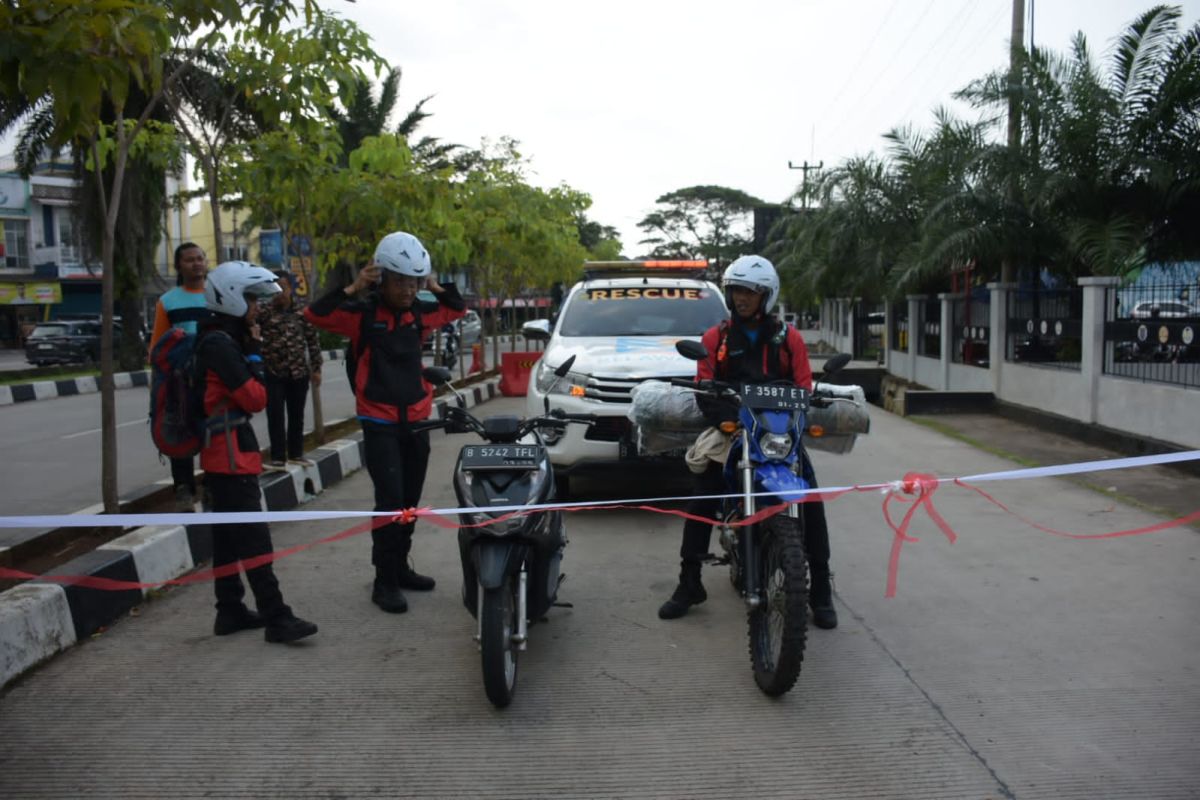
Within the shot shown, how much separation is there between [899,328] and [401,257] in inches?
641

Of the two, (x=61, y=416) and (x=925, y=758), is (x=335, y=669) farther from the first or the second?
(x=61, y=416)

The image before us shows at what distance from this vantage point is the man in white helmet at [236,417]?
4.25m

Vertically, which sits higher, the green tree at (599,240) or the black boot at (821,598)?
the green tree at (599,240)

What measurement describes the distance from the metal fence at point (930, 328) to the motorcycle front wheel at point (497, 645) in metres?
13.6

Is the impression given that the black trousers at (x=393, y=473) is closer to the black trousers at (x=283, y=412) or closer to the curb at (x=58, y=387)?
the black trousers at (x=283, y=412)

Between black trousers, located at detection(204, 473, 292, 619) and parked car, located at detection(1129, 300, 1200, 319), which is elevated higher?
parked car, located at detection(1129, 300, 1200, 319)

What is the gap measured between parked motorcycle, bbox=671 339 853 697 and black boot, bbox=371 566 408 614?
166cm

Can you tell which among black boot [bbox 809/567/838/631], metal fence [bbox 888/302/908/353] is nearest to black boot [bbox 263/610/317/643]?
black boot [bbox 809/567/838/631]

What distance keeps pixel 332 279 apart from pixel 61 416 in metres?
16.9

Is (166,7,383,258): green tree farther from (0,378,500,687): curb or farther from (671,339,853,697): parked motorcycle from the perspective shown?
(671,339,853,697): parked motorcycle

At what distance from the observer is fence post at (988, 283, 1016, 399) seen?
1276 centimetres

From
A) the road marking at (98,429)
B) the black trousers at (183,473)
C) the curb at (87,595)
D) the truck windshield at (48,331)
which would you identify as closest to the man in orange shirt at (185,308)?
the black trousers at (183,473)

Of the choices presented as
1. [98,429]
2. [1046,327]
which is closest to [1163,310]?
[1046,327]

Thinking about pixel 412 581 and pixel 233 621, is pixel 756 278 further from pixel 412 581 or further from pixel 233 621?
pixel 233 621
